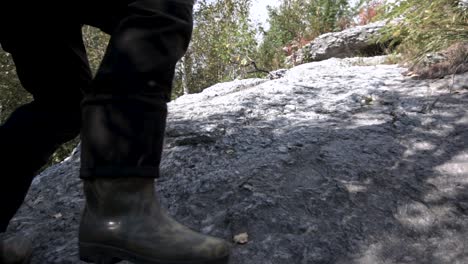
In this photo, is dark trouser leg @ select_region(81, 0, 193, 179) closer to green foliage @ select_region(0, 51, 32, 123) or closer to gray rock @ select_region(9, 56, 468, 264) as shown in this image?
gray rock @ select_region(9, 56, 468, 264)

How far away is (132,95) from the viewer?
3.19ft

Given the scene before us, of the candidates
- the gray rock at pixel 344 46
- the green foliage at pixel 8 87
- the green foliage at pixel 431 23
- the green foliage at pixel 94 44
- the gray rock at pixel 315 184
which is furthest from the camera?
the green foliage at pixel 94 44

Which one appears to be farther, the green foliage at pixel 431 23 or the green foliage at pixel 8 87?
the green foliage at pixel 8 87

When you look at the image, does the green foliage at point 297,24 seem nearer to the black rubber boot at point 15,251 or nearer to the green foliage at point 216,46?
the green foliage at point 216,46

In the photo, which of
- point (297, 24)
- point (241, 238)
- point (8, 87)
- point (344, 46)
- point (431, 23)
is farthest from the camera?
point (297, 24)

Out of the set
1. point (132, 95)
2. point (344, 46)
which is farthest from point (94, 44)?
point (132, 95)

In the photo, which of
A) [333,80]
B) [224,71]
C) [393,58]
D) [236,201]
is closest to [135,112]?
[236,201]

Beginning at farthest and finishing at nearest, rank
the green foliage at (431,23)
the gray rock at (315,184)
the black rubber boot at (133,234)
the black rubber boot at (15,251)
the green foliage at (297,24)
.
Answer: the green foliage at (297,24) → the green foliage at (431,23) → the gray rock at (315,184) → the black rubber boot at (15,251) → the black rubber boot at (133,234)

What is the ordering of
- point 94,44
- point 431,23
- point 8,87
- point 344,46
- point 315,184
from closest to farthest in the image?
point 315,184 < point 431,23 < point 344,46 < point 8,87 < point 94,44

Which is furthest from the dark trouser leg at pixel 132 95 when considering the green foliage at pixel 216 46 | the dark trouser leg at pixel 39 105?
the green foliage at pixel 216 46

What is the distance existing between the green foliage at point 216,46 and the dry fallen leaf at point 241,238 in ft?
26.8

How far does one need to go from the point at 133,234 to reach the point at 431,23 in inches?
121

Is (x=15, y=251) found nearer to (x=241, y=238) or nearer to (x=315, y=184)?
(x=241, y=238)

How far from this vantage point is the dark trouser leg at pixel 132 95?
0.97 metres
